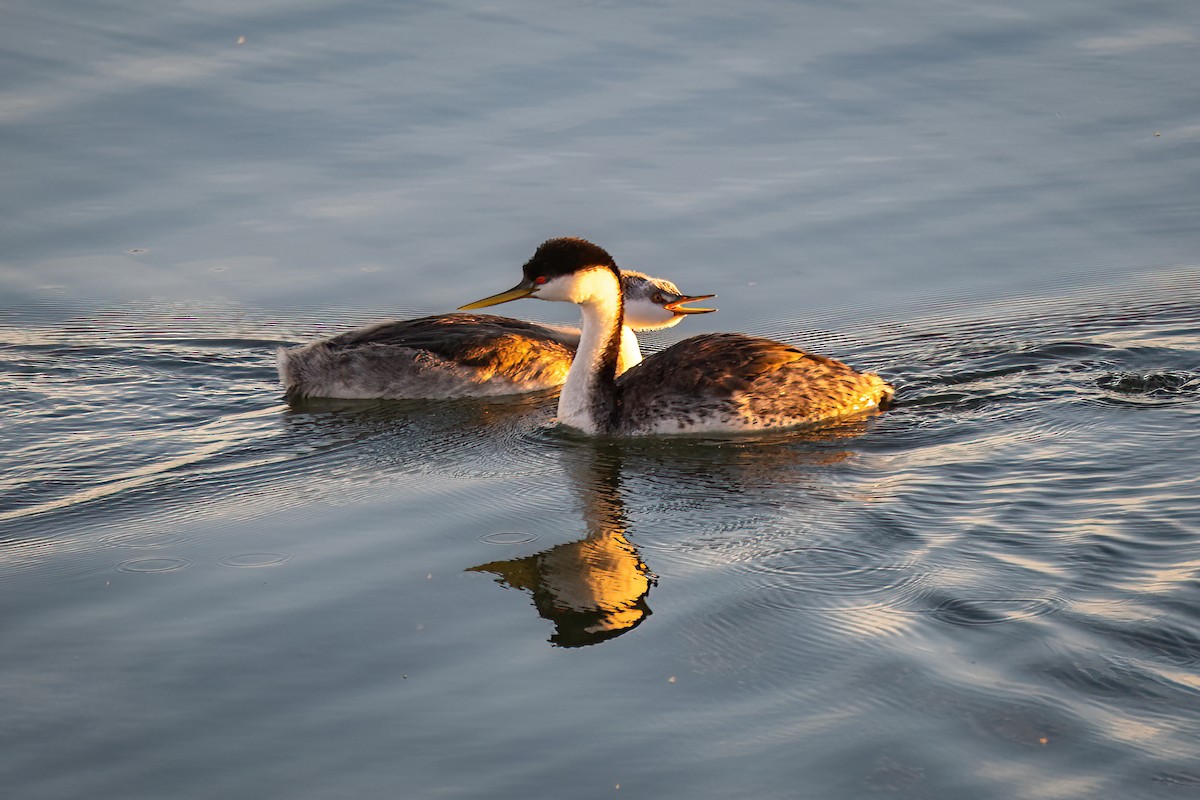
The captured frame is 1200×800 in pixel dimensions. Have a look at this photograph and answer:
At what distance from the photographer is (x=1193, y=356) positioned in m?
10.5

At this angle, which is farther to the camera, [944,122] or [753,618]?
[944,122]

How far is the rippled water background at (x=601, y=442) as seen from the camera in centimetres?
570

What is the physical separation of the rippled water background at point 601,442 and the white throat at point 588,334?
0.21 metres

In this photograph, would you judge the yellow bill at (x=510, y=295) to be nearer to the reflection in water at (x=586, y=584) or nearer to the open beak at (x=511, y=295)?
the open beak at (x=511, y=295)

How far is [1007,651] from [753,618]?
1060 millimetres

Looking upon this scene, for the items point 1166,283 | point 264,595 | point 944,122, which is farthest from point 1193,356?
point 264,595

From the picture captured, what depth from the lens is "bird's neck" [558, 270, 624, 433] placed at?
9.94 meters

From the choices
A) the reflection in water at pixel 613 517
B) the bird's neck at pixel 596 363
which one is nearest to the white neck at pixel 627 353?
the bird's neck at pixel 596 363

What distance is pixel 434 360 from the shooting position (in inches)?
433

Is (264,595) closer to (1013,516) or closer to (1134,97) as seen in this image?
(1013,516)

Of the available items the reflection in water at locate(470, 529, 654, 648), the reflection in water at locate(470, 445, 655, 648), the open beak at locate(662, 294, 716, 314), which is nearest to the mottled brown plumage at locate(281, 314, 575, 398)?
the open beak at locate(662, 294, 716, 314)

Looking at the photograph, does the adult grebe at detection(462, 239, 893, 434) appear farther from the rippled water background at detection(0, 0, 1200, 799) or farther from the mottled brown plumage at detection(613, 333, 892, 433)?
the rippled water background at detection(0, 0, 1200, 799)

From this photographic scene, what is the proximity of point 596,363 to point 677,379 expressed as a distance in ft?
1.86

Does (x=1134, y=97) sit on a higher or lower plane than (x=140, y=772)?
higher
